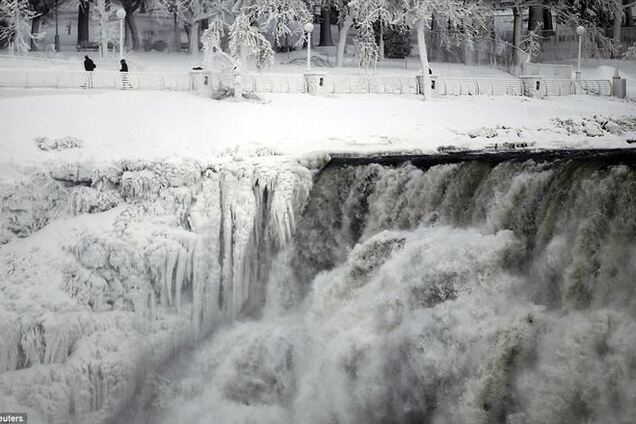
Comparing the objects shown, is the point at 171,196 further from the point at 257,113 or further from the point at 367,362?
the point at 257,113

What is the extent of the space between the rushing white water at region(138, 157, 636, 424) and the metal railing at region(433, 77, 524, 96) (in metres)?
15.1

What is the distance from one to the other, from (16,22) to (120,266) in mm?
23796

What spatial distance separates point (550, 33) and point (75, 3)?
74.4 ft

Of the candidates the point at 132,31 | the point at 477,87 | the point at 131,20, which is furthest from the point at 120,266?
the point at 131,20

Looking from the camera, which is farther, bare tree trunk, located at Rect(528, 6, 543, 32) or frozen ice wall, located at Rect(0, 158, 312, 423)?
bare tree trunk, located at Rect(528, 6, 543, 32)

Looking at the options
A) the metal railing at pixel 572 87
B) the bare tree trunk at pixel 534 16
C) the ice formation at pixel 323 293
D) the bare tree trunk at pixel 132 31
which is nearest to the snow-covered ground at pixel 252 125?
the ice formation at pixel 323 293

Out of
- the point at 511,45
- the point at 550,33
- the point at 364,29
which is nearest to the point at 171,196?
the point at 364,29

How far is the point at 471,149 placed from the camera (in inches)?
856

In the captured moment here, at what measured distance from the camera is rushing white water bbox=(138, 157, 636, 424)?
1095 centimetres

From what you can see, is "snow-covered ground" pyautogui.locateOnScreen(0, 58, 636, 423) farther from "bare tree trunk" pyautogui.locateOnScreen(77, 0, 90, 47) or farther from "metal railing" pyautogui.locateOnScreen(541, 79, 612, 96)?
"bare tree trunk" pyautogui.locateOnScreen(77, 0, 90, 47)

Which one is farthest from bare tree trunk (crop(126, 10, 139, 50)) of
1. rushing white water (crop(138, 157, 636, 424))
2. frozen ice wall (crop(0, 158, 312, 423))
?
rushing white water (crop(138, 157, 636, 424))

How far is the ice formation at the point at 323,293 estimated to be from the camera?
11.4 metres

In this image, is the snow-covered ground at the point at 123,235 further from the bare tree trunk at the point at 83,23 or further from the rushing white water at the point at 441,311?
the bare tree trunk at the point at 83,23

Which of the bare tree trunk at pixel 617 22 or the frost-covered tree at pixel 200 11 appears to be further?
the bare tree trunk at pixel 617 22
